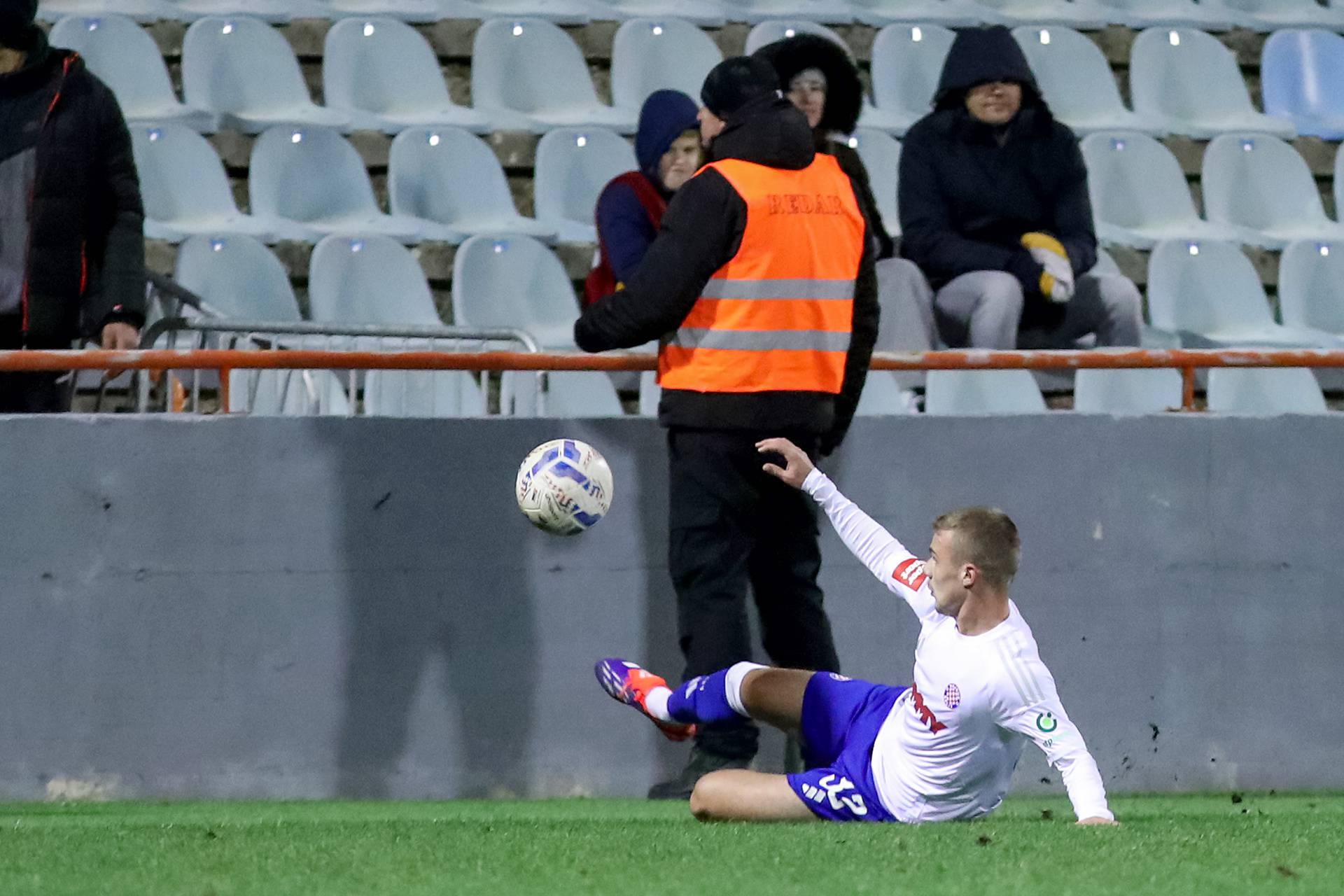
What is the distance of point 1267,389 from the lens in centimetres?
947

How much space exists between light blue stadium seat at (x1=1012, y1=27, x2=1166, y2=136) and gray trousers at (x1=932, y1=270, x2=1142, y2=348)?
3619 millimetres

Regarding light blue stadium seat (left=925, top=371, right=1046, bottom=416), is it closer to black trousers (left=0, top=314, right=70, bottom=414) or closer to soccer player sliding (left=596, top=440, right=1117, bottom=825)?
soccer player sliding (left=596, top=440, right=1117, bottom=825)

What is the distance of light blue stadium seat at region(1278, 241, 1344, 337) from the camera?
406 inches

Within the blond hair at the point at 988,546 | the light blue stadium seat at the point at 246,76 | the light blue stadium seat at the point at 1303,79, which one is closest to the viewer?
the blond hair at the point at 988,546

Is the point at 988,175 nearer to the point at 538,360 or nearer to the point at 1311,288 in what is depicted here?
the point at 538,360

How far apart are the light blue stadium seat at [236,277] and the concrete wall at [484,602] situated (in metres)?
2.63

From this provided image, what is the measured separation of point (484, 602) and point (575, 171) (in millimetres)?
4112

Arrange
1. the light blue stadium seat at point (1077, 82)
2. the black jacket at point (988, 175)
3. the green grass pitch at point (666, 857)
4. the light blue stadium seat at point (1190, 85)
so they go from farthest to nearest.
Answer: the light blue stadium seat at point (1190, 85) < the light blue stadium seat at point (1077, 82) < the black jacket at point (988, 175) < the green grass pitch at point (666, 857)

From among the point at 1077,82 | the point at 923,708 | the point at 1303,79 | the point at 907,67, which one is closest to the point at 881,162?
the point at 907,67

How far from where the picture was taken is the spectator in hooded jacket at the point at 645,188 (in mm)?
6898

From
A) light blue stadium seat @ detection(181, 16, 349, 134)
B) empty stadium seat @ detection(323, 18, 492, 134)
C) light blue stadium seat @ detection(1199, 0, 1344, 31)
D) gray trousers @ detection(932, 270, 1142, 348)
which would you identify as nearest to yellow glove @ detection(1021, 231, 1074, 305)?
gray trousers @ detection(932, 270, 1142, 348)

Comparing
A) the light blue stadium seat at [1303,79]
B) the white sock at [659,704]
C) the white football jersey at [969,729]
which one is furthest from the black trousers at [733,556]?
the light blue stadium seat at [1303,79]

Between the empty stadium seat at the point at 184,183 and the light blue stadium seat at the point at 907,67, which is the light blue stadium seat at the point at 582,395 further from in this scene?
the light blue stadium seat at the point at 907,67

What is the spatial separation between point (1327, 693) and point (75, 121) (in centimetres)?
469
